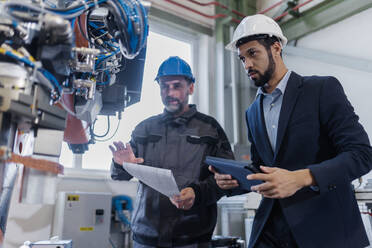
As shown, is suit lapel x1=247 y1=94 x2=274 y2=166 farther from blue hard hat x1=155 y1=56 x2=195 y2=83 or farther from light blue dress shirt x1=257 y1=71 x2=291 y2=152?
blue hard hat x1=155 y1=56 x2=195 y2=83

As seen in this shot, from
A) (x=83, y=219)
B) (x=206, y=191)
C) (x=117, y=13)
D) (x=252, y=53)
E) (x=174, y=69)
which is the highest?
(x=174, y=69)

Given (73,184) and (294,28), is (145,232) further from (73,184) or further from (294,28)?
(294,28)

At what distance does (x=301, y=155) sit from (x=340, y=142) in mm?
129

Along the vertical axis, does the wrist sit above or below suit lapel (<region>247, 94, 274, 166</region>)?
below

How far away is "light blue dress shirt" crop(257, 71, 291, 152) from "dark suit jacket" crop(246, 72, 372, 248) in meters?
0.05

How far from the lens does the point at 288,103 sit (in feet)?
3.55

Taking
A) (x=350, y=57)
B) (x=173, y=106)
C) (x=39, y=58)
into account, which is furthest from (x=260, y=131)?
(x=350, y=57)

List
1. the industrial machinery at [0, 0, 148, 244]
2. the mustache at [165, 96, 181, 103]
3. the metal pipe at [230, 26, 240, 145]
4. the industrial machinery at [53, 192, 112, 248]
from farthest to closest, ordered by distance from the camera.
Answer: the metal pipe at [230, 26, 240, 145] → the industrial machinery at [53, 192, 112, 248] → the mustache at [165, 96, 181, 103] → the industrial machinery at [0, 0, 148, 244]

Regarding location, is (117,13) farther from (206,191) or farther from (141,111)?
(141,111)

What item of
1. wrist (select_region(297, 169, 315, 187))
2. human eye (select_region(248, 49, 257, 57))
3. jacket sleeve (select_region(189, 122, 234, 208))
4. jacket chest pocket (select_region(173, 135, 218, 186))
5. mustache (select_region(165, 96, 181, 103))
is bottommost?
jacket sleeve (select_region(189, 122, 234, 208))

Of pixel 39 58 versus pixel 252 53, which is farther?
pixel 252 53

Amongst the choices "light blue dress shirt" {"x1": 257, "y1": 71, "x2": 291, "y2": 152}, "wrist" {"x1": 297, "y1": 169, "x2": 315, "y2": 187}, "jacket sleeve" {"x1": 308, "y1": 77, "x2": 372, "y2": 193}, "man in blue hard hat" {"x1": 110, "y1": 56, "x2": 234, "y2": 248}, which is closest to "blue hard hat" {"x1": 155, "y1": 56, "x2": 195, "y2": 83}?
"man in blue hard hat" {"x1": 110, "y1": 56, "x2": 234, "y2": 248}

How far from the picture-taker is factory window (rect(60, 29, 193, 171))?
2.67m

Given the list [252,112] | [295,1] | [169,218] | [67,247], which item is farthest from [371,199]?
[295,1]
